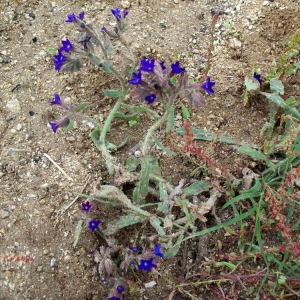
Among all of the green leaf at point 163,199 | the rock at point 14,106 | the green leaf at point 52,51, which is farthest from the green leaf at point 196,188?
the green leaf at point 52,51

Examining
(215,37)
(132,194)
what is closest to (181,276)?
(132,194)

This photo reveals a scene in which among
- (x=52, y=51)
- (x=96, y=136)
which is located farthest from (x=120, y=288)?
(x=52, y=51)

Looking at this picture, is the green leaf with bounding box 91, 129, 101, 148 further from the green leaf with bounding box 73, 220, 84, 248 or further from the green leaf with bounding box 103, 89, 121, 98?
the green leaf with bounding box 73, 220, 84, 248

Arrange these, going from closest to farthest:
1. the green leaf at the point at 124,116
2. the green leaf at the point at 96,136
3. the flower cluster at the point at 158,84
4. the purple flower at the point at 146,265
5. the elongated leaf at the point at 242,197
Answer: the flower cluster at the point at 158,84
the purple flower at the point at 146,265
the elongated leaf at the point at 242,197
the green leaf at the point at 96,136
the green leaf at the point at 124,116

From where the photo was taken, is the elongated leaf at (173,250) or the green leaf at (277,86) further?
the green leaf at (277,86)

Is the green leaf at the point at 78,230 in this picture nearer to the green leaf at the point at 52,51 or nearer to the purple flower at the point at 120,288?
the purple flower at the point at 120,288

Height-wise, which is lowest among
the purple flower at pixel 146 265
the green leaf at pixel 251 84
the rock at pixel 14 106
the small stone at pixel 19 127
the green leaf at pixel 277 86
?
the purple flower at pixel 146 265

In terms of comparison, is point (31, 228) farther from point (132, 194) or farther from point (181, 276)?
point (181, 276)

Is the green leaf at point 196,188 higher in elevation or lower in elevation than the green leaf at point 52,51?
lower
